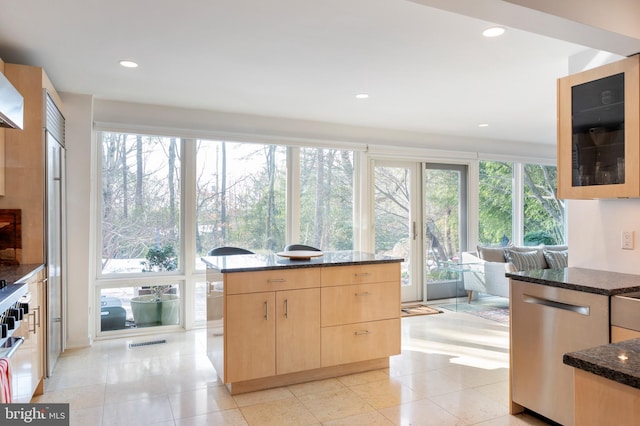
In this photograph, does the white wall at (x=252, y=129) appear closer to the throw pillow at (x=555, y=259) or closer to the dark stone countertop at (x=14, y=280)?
the throw pillow at (x=555, y=259)

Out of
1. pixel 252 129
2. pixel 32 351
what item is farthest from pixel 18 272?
pixel 252 129

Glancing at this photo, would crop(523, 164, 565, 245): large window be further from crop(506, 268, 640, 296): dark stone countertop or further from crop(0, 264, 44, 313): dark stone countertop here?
crop(0, 264, 44, 313): dark stone countertop

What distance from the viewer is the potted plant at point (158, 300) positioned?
4.45 m

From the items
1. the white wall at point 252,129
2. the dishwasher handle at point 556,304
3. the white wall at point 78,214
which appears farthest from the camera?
the white wall at point 252,129

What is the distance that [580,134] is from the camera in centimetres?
257

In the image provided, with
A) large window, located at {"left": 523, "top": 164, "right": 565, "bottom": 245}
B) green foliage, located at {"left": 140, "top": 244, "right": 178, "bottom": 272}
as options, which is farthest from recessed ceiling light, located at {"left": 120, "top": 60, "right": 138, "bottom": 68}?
large window, located at {"left": 523, "top": 164, "right": 565, "bottom": 245}

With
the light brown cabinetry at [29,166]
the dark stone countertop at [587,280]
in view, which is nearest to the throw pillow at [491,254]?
the dark stone countertop at [587,280]

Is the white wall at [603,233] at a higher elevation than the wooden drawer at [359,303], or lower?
higher

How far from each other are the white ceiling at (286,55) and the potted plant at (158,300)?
1616 mm

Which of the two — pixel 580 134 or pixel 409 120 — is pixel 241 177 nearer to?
pixel 409 120

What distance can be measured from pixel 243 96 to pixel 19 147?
6.14ft

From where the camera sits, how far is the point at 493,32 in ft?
8.52

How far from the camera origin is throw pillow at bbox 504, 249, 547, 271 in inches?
222

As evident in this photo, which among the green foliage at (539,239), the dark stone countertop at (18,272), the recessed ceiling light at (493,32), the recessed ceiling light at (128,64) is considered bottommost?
the green foliage at (539,239)
